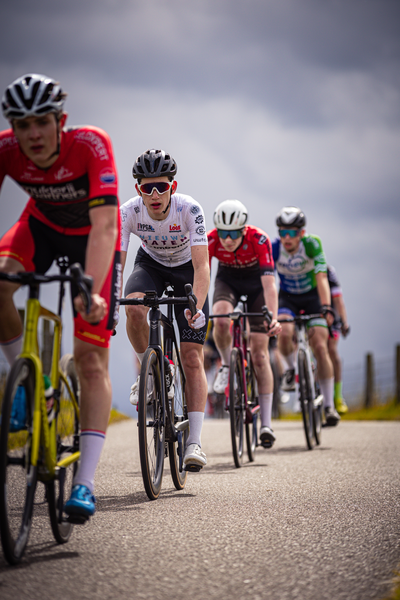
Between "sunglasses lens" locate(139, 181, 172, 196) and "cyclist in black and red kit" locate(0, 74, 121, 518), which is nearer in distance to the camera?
"cyclist in black and red kit" locate(0, 74, 121, 518)

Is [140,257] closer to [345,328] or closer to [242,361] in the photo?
[242,361]

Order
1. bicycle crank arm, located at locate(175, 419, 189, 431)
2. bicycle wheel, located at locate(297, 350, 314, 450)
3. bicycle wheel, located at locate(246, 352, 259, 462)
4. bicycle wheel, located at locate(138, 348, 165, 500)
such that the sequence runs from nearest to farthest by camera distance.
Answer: bicycle wheel, located at locate(138, 348, 165, 500), bicycle crank arm, located at locate(175, 419, 189, 431), bicycle wheel, located at locate(246, 352, 259, 462), bicycle wheel, located at locate(297, 350, 314, 450)

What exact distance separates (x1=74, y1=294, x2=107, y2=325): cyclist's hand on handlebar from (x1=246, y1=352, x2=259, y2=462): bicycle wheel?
432cm

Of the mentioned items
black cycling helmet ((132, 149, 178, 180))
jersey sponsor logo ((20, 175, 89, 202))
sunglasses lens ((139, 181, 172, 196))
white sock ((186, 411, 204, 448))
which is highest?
black cycling helmet ((132, 149, 178, 180))

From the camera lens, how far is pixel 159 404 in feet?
16.4

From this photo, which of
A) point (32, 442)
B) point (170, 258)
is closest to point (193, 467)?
point (170, 258)

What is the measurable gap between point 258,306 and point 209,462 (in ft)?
6.35

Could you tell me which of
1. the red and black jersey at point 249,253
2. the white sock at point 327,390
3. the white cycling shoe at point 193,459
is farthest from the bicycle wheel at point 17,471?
the white sock at point 327,390

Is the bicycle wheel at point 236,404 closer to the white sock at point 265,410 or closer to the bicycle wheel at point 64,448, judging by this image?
the white sock at point 265,410

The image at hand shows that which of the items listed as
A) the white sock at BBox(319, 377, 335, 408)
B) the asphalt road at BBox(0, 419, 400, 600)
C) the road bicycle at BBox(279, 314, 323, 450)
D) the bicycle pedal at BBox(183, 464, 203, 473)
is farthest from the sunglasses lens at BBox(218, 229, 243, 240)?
the bicycle pedal at BBox(183, 464, 203, 473)

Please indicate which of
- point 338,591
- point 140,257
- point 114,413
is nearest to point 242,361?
point 140,257

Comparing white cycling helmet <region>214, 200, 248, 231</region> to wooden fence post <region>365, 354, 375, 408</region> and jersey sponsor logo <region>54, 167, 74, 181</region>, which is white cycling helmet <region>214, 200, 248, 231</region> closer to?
jersey sponsor logo <region>54, 167, 74, 181</region>

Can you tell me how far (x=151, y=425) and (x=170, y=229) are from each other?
1650mm

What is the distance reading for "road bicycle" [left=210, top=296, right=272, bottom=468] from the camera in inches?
271
